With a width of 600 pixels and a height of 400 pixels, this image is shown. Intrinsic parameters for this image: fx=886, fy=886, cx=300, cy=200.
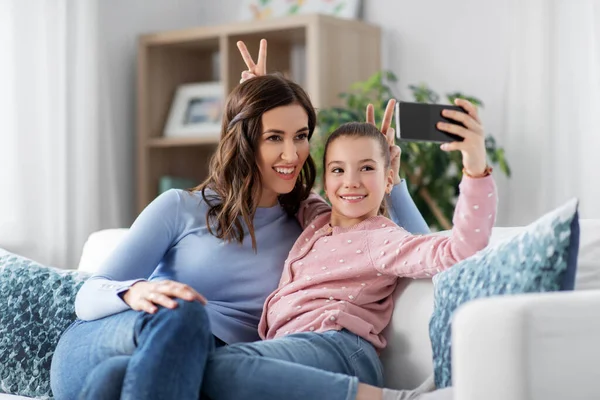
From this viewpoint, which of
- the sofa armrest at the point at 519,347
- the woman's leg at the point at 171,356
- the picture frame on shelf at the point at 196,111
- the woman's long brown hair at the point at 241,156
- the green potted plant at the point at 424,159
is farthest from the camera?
the picture frame on shelf at the point at 196,111

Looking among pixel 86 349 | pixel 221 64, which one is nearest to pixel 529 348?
pixel 86 349

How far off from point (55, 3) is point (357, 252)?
2216mm

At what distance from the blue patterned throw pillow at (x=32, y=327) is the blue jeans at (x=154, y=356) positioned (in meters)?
0.41

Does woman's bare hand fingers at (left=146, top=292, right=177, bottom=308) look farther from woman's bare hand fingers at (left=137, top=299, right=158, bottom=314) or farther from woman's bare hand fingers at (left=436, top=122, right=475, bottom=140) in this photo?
woman's bare hand fingers at (left=436, top=122, right=475, bottom=140)

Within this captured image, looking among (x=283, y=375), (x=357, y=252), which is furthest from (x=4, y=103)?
(x=283, y=375)

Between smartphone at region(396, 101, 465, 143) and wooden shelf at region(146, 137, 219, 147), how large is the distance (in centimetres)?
219

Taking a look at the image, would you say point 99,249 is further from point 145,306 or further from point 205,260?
point 145,306

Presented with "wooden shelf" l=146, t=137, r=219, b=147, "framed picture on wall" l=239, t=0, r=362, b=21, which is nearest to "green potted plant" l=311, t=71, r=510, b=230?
"framed picture on wall" l=239, t=0, r=362, b=21

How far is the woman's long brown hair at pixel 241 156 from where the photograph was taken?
1866mm

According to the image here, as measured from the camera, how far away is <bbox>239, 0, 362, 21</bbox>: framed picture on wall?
3635 mm

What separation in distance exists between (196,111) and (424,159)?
3.94 ft

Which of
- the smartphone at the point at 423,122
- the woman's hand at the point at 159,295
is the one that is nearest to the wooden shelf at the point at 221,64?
the smartphone at the point at 423,122

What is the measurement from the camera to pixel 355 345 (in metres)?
1.67

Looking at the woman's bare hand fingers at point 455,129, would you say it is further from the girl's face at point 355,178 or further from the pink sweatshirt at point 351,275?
the girl's face at point 355,178
